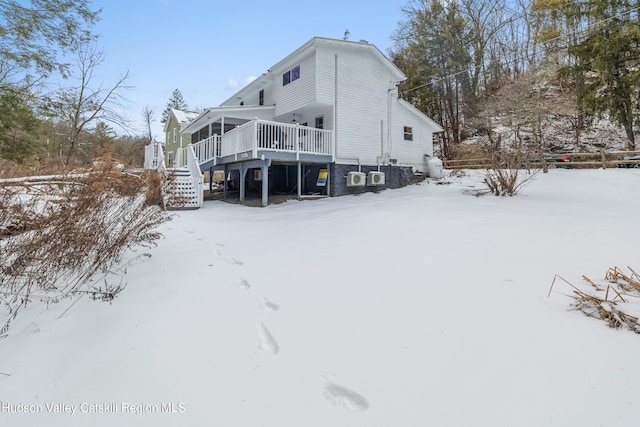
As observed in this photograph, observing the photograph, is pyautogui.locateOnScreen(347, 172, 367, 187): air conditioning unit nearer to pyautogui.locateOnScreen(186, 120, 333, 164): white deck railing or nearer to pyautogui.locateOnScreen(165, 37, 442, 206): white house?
pyautogui.locateOnScreen(165, 37, 442, 206): white house

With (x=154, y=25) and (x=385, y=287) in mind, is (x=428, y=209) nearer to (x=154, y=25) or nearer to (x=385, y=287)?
(x=385, y=287)

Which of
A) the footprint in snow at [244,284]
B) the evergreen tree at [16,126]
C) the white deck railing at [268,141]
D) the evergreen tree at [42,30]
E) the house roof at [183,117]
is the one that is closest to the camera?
the footprint in snow at [244,284]

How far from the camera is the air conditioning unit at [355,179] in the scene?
40.8ft

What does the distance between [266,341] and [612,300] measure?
9.35 feet

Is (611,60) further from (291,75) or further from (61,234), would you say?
(61,234)

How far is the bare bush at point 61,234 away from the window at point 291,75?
35.0ft

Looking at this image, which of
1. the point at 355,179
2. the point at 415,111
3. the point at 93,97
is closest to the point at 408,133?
the point at 415,111

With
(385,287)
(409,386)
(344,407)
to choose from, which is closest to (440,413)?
(409,386)

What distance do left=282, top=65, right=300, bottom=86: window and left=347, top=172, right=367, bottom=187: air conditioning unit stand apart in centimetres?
480

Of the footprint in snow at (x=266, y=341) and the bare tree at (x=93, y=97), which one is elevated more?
the bare tree at (x=93, y=97)

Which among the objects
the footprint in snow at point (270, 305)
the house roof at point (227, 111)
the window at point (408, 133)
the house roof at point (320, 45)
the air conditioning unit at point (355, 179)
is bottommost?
the footprint in snow at point (270, 305)

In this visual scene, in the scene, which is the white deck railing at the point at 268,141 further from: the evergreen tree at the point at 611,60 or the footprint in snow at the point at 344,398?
the evergreen tree at the point at 611,60

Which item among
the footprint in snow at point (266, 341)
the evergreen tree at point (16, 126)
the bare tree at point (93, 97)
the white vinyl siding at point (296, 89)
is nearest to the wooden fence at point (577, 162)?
the white vinyl siding at point (296, 89)

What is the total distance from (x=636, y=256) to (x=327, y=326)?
13.0 ft
